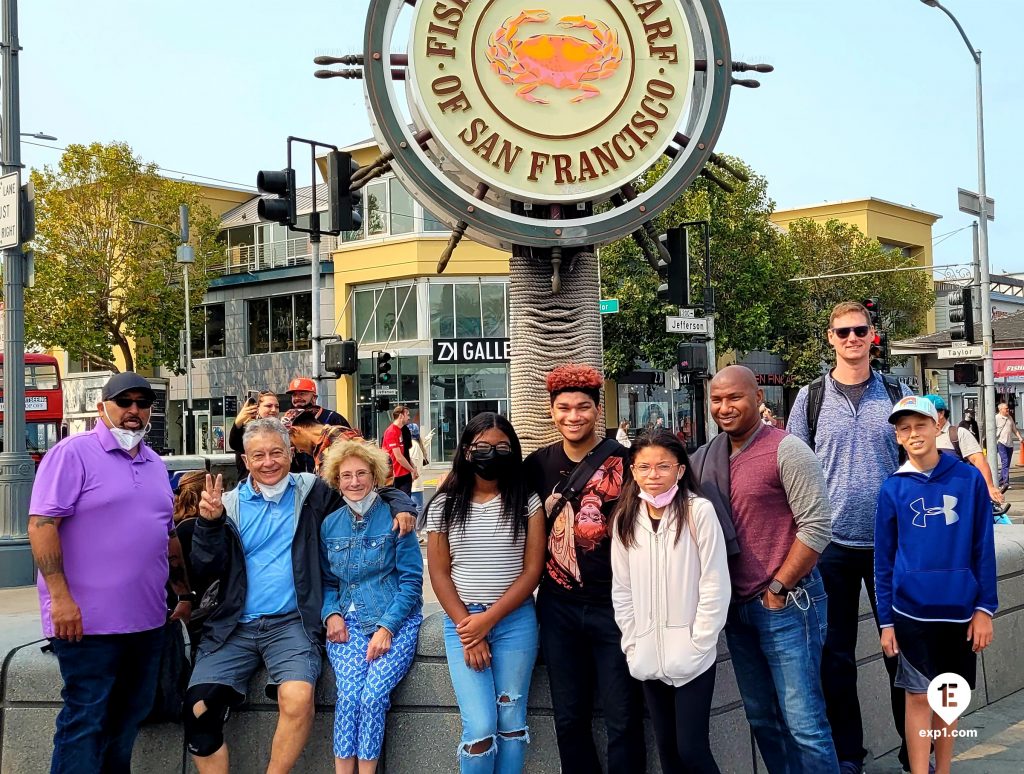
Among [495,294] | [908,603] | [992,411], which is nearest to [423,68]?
[908,603]

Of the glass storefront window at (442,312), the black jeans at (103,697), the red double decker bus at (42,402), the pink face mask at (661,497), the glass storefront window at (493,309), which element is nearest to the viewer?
the pink face mask at (661,497)

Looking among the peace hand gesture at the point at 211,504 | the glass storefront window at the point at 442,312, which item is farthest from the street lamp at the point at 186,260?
the peace hand gesture at the point at 211,504

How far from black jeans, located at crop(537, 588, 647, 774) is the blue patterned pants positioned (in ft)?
2.01

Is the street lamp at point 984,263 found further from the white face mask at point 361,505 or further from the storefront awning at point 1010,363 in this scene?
the white face mask at point 361,505

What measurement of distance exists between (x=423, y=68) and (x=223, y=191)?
147 feet

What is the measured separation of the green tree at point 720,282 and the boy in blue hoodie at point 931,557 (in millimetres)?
29677

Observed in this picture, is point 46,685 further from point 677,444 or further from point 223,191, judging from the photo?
point 223,191

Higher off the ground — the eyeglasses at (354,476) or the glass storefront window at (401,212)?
the glass storefront window at (401,212)

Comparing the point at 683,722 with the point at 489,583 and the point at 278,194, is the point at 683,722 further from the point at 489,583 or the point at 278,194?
the point at 278,194

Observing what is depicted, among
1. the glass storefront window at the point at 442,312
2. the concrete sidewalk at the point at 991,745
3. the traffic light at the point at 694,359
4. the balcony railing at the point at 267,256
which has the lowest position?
the concrete sidewalk at the point at 991,745

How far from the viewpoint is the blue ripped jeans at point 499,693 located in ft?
12.8

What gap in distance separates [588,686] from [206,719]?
4.89 feet

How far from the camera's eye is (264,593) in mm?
4266

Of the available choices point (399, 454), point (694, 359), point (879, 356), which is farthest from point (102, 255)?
point (879, 356)
